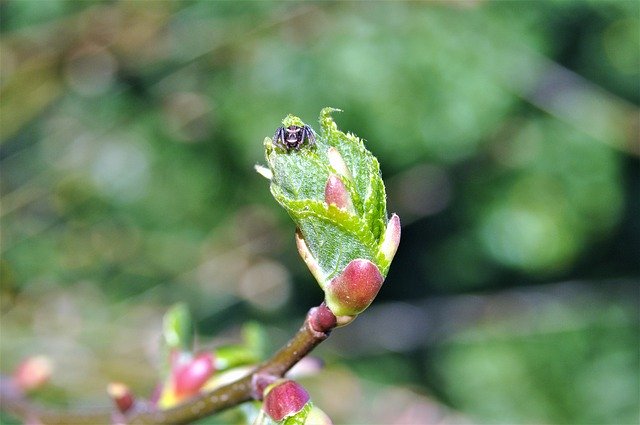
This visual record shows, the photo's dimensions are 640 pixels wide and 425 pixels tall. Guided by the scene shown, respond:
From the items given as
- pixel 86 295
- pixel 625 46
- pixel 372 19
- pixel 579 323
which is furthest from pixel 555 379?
pixel 86 295

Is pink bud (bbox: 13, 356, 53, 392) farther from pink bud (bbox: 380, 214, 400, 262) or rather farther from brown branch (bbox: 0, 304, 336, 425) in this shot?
pink bud (bbox: 380, 214, 400, 262)

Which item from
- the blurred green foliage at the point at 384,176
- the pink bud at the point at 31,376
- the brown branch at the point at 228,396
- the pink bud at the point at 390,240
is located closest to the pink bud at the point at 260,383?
the brown branch at the point at 228,396

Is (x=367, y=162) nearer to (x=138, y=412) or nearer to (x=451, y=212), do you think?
(x=138, y=412)

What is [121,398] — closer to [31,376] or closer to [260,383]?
[260,383]

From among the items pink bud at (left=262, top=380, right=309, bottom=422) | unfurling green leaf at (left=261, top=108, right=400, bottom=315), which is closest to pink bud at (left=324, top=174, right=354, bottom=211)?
unfurling green leaf at (left=261, top=108, right=400, bottom=315)

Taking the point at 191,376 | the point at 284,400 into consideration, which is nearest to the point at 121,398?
the point at 191,376

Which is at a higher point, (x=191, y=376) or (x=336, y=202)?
(x=336, y=202)

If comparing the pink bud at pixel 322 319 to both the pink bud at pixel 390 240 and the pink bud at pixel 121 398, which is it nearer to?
the pink bud at pixel 390 240
